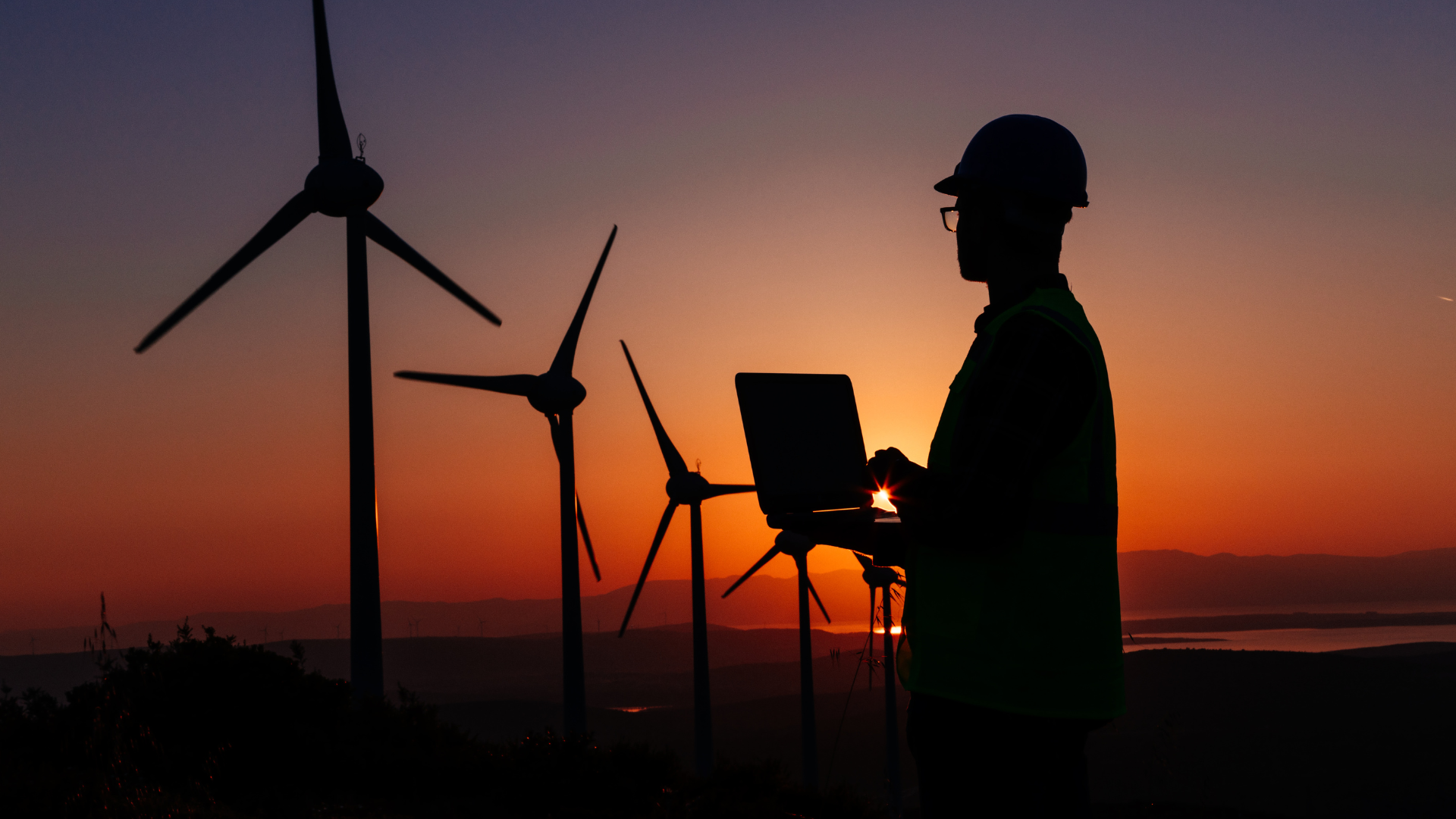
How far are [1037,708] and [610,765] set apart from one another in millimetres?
19489

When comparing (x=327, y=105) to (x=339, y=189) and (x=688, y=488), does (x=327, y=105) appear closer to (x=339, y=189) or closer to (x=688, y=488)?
(x=339, y=189)

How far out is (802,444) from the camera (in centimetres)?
430

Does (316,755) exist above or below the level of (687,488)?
below

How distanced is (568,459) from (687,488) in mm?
8282

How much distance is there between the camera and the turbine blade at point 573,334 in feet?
157

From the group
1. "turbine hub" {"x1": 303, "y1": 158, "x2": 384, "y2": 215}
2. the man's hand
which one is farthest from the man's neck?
"turbine hub" {"x1": 303, "y1": 158, "x2": 384, "y2": 215}

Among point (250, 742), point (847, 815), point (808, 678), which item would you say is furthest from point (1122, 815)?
point (250, 742)

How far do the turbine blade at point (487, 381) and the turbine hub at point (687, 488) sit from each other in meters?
10.6

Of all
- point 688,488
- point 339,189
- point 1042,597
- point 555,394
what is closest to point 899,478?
point 1042,597

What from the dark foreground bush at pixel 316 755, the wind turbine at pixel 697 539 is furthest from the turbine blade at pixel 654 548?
the dark foreground bush at pixel 316 755

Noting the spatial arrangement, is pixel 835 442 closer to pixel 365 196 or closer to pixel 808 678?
pixel 365 196

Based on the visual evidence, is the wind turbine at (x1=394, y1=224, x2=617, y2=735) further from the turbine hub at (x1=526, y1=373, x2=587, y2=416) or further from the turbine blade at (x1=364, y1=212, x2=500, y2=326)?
the turbine blade at (x1=364, y1=212, x2=500, y2=326)

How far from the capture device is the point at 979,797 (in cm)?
384

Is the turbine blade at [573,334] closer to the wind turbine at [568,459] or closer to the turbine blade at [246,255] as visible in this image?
the wind turbine at [568,459]
